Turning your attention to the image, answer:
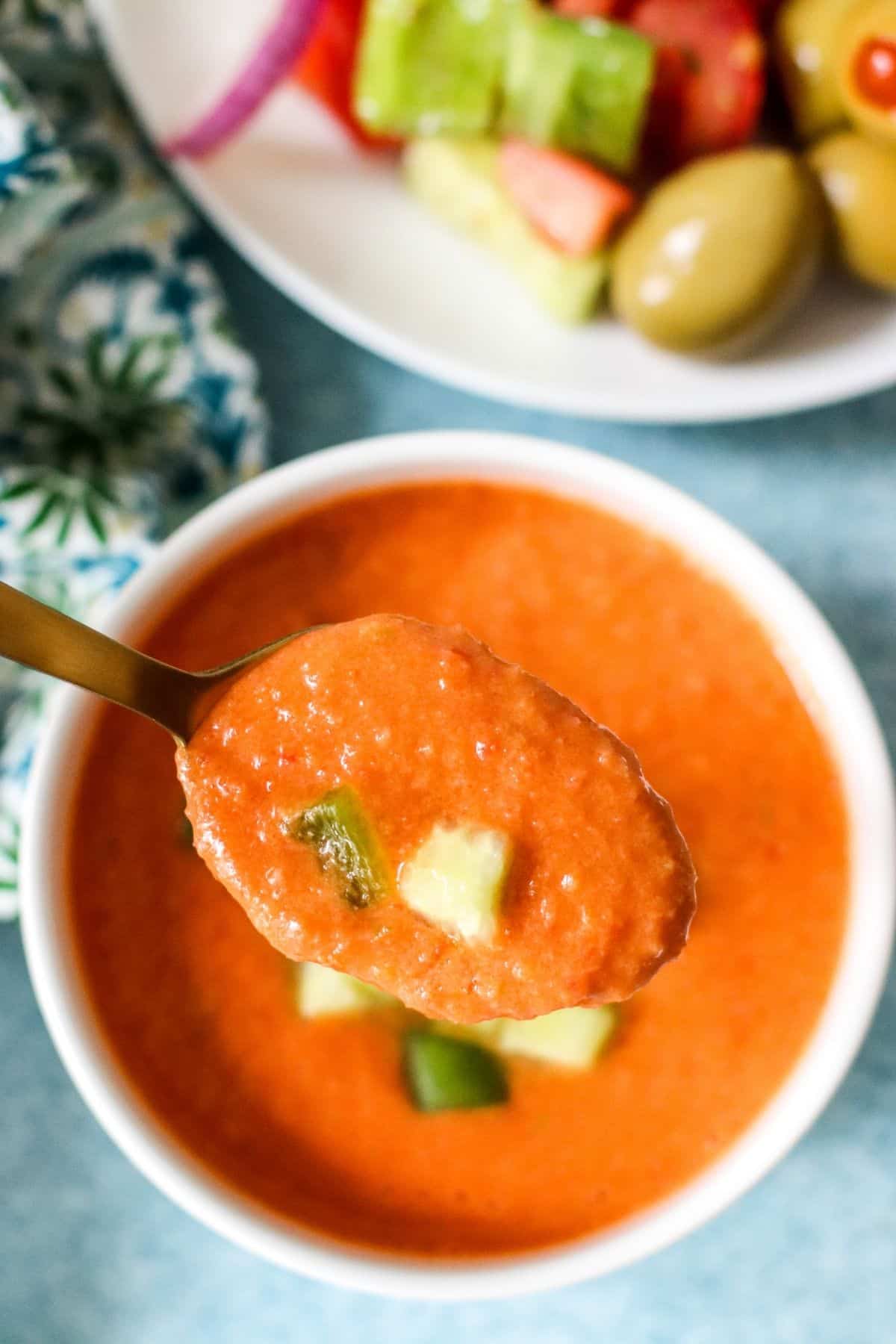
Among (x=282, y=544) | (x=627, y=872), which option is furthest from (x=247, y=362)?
(x=627, y=872)

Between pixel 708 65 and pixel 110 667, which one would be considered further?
pixel 708 65

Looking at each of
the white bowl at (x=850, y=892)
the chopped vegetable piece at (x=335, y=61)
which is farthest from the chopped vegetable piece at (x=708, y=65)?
the white bowl at (x=850, y=892)

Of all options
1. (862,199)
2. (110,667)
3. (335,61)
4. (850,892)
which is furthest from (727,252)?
(110,667)

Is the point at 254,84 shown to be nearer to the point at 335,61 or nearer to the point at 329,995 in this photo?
the point at 335,61

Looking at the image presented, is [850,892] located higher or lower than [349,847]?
lower

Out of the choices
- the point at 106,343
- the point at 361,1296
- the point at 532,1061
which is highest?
the point at 106,343

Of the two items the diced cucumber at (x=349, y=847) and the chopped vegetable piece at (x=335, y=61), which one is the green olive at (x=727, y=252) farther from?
the diced cucumber at (x=349, y=847)

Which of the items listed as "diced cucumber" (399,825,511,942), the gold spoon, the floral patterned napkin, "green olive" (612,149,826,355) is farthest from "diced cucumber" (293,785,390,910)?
"green olive" (612,149,826,355)
